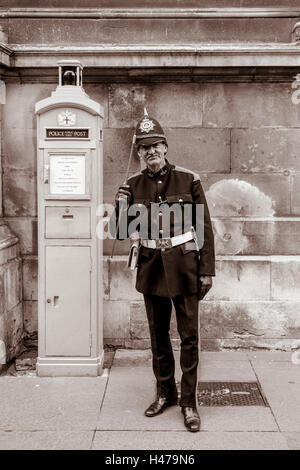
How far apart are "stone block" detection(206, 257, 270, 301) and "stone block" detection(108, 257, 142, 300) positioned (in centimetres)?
85

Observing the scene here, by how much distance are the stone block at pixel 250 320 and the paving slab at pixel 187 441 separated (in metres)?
2.06

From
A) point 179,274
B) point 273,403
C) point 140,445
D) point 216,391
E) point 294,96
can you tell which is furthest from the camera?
point 294,96

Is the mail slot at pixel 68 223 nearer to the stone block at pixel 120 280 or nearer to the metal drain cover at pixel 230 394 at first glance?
the stone block at pixel 120 280

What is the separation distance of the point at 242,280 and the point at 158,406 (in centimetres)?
206

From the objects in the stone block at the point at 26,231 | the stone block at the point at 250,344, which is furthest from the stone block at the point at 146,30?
the stone block at the point at 250,344

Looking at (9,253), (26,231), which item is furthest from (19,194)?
Answer: (9,253)

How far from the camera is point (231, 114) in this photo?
634cm

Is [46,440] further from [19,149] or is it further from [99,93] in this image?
[99,93]

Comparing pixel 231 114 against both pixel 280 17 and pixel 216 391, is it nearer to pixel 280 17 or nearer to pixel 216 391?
pixel 280 17

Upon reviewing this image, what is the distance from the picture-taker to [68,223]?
543cm

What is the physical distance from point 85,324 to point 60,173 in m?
1.40

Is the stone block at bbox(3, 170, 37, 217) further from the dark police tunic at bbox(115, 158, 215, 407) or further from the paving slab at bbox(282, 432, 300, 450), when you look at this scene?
the paving slab at bbox(282, 432, 300, 450)

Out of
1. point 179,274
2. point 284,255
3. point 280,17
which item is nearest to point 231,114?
point 280,17

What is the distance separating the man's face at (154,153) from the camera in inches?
178
